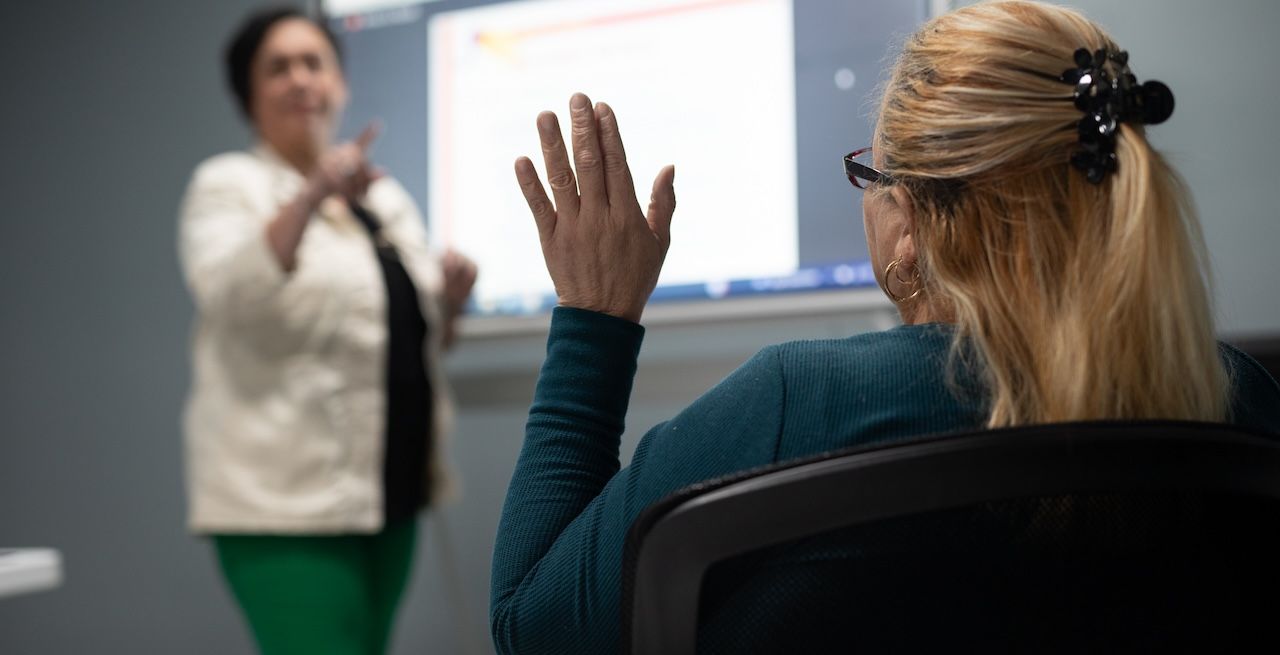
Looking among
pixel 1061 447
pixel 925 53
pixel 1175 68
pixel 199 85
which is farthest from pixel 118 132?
pixel 1061 447

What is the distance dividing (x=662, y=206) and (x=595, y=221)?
66mm

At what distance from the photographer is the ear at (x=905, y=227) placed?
71cm

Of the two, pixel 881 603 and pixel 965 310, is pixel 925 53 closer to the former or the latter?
pixel 965 310

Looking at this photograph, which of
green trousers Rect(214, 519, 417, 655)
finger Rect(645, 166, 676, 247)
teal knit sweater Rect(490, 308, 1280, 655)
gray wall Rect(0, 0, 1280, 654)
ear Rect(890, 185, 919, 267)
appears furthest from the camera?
gray wall Rect(0, 0, 1280, 654)

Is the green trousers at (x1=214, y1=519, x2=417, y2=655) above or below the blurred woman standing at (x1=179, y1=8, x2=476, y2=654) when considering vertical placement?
→ below

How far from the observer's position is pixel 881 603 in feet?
1.67

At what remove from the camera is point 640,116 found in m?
2.15

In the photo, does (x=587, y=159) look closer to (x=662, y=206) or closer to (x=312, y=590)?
(x=662, y=206)

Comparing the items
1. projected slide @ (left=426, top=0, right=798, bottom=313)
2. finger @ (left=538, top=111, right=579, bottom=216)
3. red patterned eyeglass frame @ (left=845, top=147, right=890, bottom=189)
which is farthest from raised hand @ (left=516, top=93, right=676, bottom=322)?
projected slide @ (left=426, top=0, right=798, bottom=313)

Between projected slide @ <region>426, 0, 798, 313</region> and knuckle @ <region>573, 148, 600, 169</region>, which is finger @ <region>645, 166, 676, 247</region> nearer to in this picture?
knuckle @ <region>573, 148, 600, 169</region>

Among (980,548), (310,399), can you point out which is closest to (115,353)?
(310,399)

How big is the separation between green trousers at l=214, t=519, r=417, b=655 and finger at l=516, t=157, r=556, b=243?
4.24 ft

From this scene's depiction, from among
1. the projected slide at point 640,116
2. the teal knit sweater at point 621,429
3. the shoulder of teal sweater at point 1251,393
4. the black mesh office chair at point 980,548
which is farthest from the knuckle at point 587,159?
the projected slide at point 640,116

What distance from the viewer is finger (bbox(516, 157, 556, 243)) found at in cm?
79
